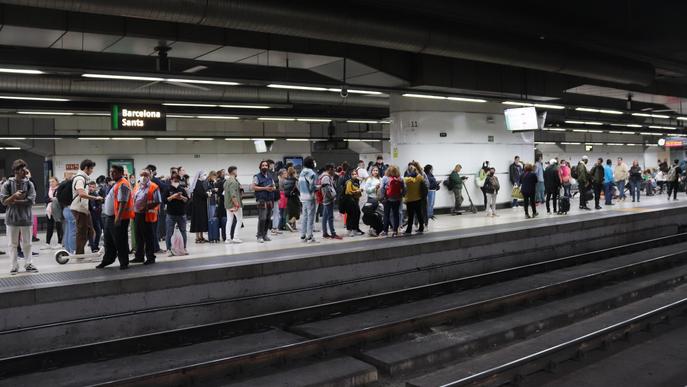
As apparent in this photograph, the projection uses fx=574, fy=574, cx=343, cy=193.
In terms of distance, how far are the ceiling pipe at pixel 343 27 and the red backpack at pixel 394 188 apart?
2730mm

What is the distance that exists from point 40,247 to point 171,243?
410cm

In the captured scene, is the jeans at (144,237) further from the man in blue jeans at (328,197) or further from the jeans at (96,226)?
the man in blue jeans at (328,197)

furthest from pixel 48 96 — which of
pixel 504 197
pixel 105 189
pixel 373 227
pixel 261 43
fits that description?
pixel 504 197

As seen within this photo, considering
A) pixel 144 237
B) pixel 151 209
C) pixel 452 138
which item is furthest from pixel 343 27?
pixel 452 138

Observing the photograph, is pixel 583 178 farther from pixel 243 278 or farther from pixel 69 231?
pixel 69 231

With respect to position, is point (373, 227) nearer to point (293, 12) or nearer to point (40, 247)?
point (293, 12)

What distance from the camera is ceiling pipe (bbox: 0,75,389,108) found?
13.7m

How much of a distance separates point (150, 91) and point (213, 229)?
508cm

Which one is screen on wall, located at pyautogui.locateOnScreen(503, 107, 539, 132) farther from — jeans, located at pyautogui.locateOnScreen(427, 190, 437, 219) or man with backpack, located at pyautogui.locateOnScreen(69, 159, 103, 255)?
man with backpack, located at pyautogui.locateOnScreen(69, 159, 103, 255)

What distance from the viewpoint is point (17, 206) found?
8.62 m

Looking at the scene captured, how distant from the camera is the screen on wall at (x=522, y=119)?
1662 cm

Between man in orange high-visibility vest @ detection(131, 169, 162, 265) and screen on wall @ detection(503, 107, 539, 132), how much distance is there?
37.3 feet

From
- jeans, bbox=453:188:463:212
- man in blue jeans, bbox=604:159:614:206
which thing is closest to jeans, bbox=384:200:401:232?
jeans, bbox=453:188:463:212

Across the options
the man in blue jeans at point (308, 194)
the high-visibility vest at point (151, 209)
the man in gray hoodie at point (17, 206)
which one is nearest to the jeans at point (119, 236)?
the high-visibility vest at point (151, 209)
